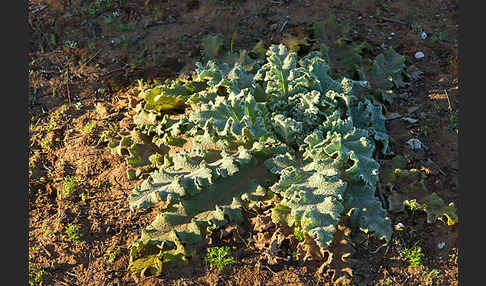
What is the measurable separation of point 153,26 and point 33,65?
1849 mm

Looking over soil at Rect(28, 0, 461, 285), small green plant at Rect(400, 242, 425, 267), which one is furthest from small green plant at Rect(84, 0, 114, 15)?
small green plant at Rect(400, 242, 425, 267)

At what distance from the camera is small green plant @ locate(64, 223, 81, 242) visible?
4.84 metres

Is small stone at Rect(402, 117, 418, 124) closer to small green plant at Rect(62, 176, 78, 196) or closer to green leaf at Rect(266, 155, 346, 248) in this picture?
green leaf at Rect(266, 155, 346, 248)

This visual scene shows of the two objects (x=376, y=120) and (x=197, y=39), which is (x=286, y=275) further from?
(x=197, y=39)

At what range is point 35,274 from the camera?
4590 millimetres

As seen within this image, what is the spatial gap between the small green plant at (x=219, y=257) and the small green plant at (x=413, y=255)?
162cm

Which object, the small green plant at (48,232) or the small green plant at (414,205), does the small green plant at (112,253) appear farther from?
the small green plant at (414,205)

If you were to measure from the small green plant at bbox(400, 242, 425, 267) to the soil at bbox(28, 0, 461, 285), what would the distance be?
0.06m

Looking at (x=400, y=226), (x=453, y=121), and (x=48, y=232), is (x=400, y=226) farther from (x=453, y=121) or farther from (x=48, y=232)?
(x=48, y=232)

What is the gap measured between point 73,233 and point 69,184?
692 mm

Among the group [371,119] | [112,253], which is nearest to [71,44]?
[112,253]

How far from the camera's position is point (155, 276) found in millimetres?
4430

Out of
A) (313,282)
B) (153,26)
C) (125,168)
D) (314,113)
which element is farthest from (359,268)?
(153,26)

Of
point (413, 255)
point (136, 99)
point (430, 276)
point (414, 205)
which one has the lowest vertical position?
point (430, 276)
